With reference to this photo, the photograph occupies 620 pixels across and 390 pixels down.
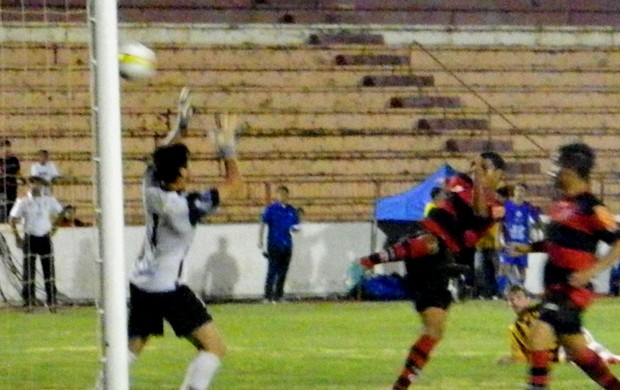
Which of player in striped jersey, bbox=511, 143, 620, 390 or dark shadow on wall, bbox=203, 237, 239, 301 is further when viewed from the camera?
dark shadow on wall, bbox=203, 237, 239, 301

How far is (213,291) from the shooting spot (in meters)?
23.8

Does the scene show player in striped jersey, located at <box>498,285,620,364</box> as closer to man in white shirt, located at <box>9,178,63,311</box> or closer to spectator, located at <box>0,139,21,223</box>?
man in white shirt, located at <box>9,178,63,311</box>

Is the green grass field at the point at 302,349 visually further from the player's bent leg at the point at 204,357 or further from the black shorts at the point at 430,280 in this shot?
the player's bent leg at the point at 204,357

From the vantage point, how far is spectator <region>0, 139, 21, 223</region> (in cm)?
2295

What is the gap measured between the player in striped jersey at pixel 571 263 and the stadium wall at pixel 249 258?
13545 mm

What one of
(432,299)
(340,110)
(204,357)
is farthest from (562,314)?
(340,110)

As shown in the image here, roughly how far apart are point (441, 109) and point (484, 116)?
92cm

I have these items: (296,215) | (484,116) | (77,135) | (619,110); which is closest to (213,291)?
(296,215)

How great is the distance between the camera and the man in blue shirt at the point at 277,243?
23.2m

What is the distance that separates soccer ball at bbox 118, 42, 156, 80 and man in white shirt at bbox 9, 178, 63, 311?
478 inches

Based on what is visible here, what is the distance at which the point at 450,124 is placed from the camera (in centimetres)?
2850

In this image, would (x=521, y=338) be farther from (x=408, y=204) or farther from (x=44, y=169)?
→ (x=44, y=169)

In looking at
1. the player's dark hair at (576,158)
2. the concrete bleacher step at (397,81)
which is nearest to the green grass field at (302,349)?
the player's dark hair at (576,158)

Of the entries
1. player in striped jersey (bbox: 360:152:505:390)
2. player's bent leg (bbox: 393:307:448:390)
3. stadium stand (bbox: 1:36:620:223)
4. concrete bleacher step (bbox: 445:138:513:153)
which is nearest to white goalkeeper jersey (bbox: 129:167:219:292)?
player in striped jersey (bbox: 360:152:505:390)
